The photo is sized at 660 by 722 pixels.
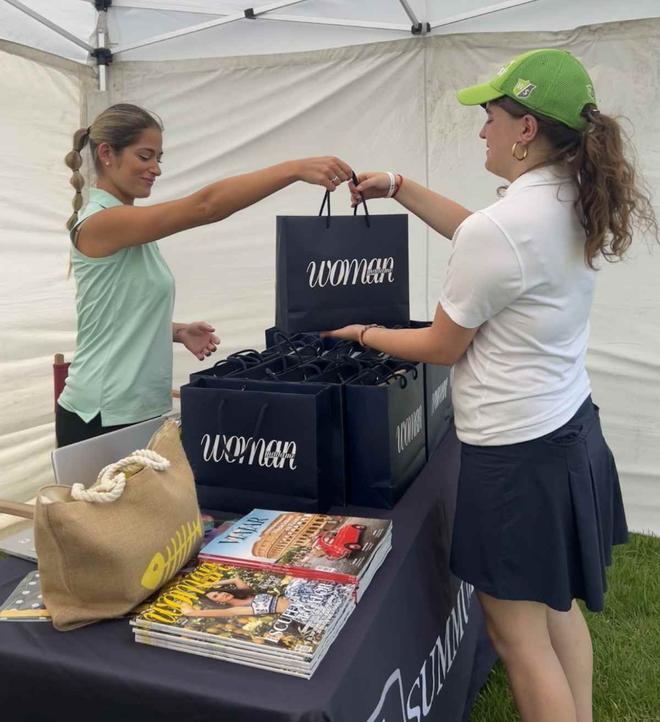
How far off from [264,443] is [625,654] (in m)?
1.54

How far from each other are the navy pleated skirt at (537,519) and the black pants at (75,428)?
0.83 metres

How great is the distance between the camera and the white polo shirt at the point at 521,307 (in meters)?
1.04

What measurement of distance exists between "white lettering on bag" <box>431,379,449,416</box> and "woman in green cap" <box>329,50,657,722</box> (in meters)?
0.37

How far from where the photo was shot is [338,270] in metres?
1.54

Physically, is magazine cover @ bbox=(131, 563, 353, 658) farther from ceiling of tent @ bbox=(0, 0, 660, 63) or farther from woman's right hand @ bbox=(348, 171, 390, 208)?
ceiling of tent @ bbox=(0, 0, 660, 63)

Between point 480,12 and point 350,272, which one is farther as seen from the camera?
point 480,12

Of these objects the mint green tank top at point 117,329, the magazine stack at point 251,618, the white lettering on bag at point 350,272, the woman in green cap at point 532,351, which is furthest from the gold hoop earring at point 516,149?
the mint green tank top at point 117,329

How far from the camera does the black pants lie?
1566mm

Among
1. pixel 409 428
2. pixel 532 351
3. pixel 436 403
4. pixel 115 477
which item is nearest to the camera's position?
pixel 115 477

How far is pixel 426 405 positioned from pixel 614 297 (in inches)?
63.8

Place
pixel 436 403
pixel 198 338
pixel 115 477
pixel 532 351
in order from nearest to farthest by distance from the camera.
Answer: pixel 115 477 < pixel 532 351 < pixel 436 403 < pixel 198 338

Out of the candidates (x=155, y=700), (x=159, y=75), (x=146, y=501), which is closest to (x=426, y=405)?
(x=146, y=501)

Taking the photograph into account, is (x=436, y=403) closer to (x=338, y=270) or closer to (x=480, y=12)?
(x=338, y=270)

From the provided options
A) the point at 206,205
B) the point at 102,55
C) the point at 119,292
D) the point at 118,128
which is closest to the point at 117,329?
the point at 119,292
